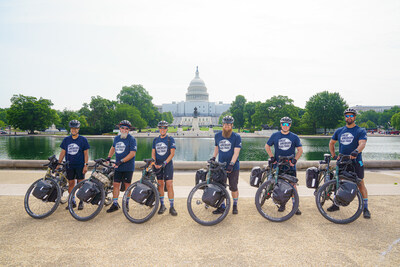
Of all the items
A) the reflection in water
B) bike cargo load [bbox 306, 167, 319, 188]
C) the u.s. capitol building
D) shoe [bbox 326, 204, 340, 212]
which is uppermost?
the u.s. capitol building

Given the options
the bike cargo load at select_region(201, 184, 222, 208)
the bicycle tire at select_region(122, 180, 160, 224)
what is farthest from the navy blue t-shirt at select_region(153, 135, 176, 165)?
the bike cargo load at select_region(201, 184, 222, 208)

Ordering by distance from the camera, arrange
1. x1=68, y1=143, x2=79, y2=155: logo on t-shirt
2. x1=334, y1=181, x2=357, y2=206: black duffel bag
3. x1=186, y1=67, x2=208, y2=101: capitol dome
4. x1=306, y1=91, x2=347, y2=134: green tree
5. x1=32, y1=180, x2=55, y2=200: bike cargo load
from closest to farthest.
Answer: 1. x1=334, y1=181, x2=357, y2=206: black duffel bag
2. x1=32, y1=180, x2=55, y2=200: bike cargo load
3. x1=68, y1=143, x2=79, y2=155: logo on t-shirt
4. x1=306, y1=91, x2=347, y2=134: green tree
5. x1=186, y1=67, x2=208, y2=101: capitol dome

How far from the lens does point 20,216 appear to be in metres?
5.15

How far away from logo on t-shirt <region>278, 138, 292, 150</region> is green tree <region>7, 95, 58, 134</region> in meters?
66.7

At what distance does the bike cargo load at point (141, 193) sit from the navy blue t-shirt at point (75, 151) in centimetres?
167

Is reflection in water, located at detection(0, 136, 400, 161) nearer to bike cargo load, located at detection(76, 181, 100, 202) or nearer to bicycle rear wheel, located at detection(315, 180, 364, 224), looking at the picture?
bicycle rear wheel, located at detection(315, 180, 364, 224)

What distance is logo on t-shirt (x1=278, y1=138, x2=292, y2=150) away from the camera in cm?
534

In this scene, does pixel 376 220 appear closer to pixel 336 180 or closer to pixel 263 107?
pixel 336 180

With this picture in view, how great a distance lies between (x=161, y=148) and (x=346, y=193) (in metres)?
3.82

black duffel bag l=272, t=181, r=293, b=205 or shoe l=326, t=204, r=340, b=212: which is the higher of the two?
black duffel bag l=272, t=181, r=293, b=205

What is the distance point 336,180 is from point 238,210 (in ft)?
7.06

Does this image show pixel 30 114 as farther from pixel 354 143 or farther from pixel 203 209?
pixel 354 143

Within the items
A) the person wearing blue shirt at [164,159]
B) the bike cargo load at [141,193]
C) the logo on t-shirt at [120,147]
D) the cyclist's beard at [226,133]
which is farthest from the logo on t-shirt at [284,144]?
the logo on t-shirt at [120,147]

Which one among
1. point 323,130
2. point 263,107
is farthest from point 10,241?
point 323,130
